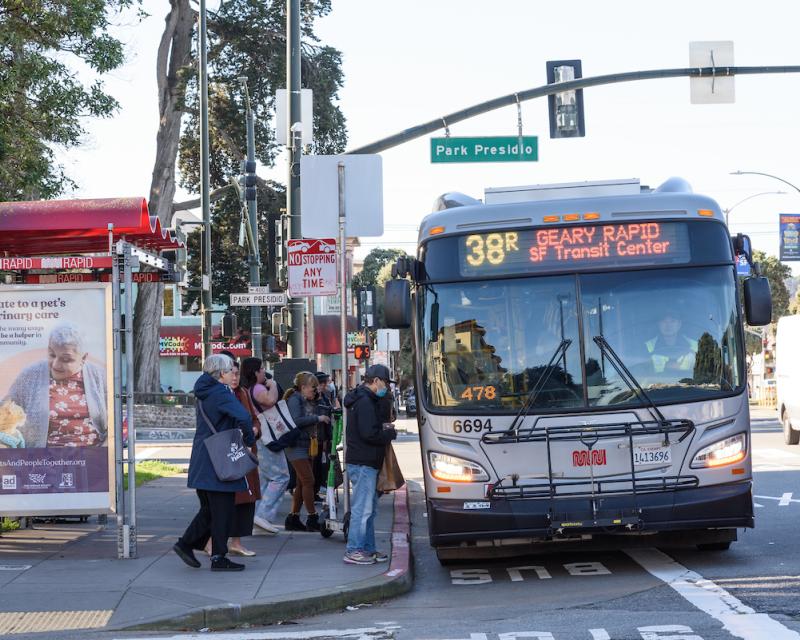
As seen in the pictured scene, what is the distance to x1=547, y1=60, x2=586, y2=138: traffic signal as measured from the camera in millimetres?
18344

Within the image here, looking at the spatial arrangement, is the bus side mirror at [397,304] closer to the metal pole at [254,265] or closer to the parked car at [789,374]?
the parked car at [789,374]

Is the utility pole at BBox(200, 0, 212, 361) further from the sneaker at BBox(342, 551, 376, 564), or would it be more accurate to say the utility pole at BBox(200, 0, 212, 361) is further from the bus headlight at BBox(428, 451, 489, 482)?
the bus headlight at BBox(428, 451, 489, 482)

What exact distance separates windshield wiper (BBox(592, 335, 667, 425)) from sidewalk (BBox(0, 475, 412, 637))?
7.89 ft

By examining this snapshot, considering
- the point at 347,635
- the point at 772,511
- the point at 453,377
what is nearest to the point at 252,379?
the point at 453,377

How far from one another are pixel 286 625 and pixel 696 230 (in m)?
4.78

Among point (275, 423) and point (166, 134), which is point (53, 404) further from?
point (166, 134)

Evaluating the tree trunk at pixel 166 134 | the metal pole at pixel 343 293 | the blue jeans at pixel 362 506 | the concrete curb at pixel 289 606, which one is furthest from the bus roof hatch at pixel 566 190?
the tree trunk at pixel 166 134

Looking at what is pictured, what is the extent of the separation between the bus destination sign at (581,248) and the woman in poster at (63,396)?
3.48 m

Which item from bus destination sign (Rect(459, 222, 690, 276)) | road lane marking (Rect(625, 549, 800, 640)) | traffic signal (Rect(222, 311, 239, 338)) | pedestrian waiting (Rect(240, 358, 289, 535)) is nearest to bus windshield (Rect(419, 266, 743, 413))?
bus destination sign (Rect(459, 222, 690, 276))

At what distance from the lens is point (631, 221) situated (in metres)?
11.1

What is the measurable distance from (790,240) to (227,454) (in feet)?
124

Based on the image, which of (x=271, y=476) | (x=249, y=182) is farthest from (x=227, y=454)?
(x=249, y=182)

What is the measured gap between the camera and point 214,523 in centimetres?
1084

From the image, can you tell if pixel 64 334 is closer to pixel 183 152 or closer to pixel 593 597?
pixel 593 597
